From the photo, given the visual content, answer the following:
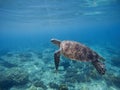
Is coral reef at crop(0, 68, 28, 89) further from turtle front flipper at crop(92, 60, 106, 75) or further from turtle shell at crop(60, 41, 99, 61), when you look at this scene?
turtle front flipper at crop(92, 60, 106, 75)

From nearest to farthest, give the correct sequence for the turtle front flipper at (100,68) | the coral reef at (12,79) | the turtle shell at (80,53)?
the turtle front flipper at (100,68)
the turtle shell at (80,53)
the coral reef at (12,79)

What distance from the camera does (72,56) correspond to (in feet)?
22.0

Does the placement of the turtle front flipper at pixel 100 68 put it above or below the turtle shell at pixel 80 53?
below

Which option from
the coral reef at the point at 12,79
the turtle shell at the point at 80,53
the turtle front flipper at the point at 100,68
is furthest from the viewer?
the coral reef at the point at 12,79

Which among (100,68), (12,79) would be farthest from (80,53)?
(12,79)

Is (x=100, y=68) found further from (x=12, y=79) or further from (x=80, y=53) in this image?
(x=12, y=79)

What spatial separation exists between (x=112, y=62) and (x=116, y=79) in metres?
6.12

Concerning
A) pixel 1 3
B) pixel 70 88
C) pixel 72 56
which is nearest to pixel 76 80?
pixel 70 88

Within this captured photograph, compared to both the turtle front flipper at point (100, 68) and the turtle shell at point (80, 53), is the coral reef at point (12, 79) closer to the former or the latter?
the turtle shell at point (80, 53)

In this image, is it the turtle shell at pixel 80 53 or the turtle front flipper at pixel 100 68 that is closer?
the turtle front flipper at pixel 100 68

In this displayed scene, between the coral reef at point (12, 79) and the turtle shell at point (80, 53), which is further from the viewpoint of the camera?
the coral reef at point (12, 79)

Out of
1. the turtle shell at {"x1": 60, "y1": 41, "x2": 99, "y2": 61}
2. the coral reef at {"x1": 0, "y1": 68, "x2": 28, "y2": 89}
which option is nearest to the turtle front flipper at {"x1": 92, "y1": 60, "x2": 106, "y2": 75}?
the turtle shell at {"x1": 60, "y1": 41, "x2": 99, "y2": 61}

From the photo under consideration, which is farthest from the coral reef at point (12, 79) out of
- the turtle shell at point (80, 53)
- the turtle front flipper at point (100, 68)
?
the turtle front flipper at point (100, 68)

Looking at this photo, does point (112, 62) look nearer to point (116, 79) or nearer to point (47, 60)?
point (116, 79)
